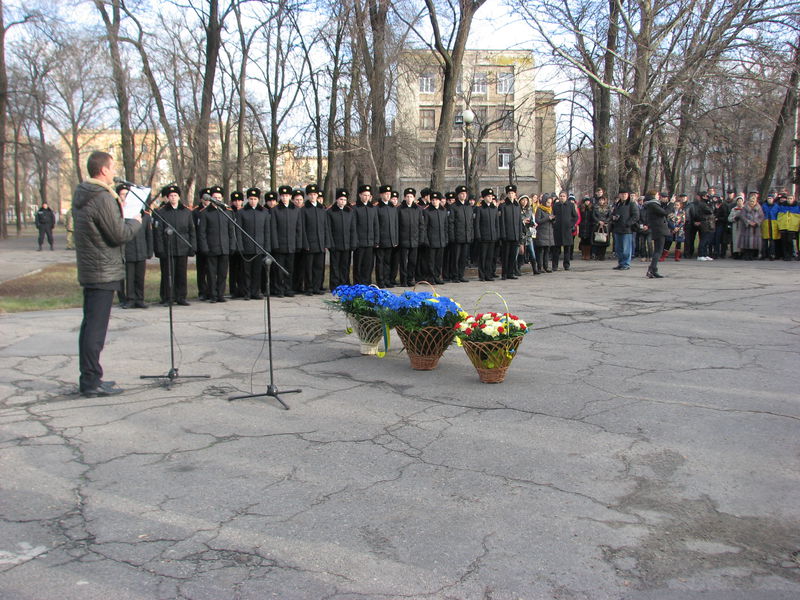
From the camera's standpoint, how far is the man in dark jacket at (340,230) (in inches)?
556

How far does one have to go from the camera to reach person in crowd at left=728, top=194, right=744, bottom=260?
1997cm

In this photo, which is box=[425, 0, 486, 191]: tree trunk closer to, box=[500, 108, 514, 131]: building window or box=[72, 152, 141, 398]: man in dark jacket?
box=[500, 108, 514, 131]: building window

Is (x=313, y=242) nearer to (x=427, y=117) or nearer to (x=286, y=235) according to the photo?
(x=286, y=235)

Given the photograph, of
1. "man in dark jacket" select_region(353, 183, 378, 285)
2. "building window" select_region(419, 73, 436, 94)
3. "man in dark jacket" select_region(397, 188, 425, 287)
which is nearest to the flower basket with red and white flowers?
"man in dark jacket" select_region(353, 183, 378, 285)

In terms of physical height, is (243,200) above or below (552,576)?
above

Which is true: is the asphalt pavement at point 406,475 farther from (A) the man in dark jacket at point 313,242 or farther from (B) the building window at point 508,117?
(B) the building window at point 508,117

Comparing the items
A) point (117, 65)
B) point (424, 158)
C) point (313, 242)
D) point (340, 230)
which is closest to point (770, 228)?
point (340, 230)

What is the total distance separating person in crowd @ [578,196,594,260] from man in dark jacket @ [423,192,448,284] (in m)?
7.02

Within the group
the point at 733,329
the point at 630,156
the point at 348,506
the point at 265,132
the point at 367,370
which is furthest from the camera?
the point at 265,132

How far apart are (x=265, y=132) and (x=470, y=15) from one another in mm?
24613

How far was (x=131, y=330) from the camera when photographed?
9797mm

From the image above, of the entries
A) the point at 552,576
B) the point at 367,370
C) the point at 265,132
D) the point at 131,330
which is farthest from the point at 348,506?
the point at 265,132

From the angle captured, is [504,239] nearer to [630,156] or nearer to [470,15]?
[470,15]

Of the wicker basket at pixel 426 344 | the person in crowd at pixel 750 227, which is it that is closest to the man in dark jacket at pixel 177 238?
the wicker basket at pixel 426 344
